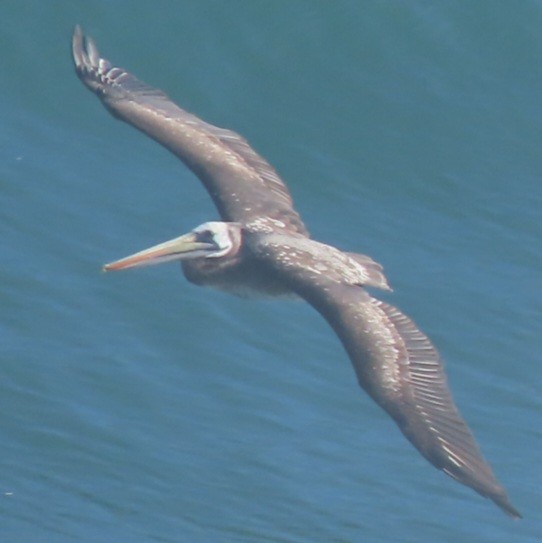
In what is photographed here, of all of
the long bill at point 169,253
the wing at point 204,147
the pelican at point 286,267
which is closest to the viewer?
the pelican at point 286,267

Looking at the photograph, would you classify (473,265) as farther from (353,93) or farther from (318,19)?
(318,19)

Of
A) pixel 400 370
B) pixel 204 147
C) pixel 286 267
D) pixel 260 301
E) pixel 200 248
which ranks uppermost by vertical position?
pixel 204 147

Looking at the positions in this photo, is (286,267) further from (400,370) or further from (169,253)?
(400,370)

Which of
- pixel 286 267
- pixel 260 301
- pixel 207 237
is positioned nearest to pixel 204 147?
pixel 207 237

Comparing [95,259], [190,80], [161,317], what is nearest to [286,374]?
[161,317]

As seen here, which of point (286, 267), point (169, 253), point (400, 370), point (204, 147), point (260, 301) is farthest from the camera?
point (260, 301)

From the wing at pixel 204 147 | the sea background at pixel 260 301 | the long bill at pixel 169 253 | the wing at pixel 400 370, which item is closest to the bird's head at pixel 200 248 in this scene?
the long bill at pixel 169 253

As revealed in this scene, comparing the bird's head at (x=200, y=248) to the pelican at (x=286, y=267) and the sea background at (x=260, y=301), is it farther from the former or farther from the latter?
the sea background at (x=260, y=301)
